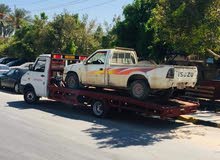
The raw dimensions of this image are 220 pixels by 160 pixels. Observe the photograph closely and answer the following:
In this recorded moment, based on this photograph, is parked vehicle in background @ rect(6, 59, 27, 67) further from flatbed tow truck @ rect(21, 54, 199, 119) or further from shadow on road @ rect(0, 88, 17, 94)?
flatbed tow truck @ rect(21, 54, 199, 119)

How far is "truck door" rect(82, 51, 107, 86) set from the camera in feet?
49.1

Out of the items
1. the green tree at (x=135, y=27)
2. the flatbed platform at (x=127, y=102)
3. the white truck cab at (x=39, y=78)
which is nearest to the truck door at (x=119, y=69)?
the flatbed platform at (x=127, y=102)

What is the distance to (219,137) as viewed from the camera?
11.9 metres

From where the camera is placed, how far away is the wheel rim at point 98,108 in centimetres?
1445

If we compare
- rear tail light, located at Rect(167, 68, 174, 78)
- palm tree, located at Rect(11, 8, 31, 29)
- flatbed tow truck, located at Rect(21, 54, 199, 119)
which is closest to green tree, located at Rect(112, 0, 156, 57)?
flatbed tow truck, located at Rect(21, 54, 199, 119)

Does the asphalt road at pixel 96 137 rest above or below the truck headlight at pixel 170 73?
below

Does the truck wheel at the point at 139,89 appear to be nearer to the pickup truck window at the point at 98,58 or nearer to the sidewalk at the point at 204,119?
the pickup truck window at the point at 98,58

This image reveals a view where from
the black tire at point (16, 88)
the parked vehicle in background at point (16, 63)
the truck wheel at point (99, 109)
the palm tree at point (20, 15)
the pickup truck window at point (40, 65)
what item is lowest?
the truck wheel at point (99, 109)

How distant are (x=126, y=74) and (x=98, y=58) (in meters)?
1.68

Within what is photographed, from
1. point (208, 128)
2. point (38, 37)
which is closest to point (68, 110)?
point (208, 128)

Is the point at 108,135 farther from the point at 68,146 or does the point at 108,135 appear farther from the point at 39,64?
the point at 39,64

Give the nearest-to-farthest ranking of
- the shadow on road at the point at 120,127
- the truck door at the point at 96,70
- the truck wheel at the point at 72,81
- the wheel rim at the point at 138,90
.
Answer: the shadow on road at the point at 120,127, the wheel rim at the point at 138,90, the truck door at the point at 96,70, the truck wheel at the point at 72,81

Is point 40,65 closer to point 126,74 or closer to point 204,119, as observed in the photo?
point 126,74

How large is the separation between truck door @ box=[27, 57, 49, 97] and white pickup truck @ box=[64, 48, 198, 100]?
1108 millimetres
